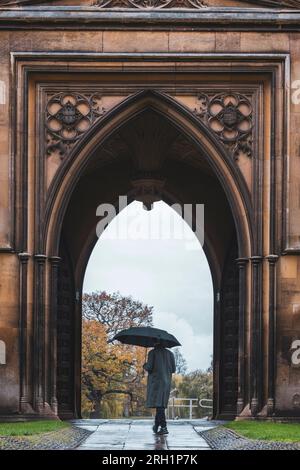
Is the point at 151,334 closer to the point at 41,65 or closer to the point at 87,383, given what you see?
the point at 41,65

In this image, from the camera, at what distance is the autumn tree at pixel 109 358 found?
63.8 metres

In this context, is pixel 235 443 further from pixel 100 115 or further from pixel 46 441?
pixel 100 115

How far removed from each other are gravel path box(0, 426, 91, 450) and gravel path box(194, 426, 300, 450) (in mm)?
2134

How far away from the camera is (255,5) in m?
31.2

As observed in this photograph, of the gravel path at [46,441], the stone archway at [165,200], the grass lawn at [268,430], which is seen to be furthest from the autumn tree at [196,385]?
the gravel path at [46,441]

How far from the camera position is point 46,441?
2408 cm

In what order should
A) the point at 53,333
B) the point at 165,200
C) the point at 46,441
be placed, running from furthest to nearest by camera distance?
the point at 165,200 < the point at 53,333 < the point at 46,441

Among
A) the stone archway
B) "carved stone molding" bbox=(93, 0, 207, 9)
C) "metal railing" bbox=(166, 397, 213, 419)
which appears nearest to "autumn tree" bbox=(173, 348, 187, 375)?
"metal railing" bbox=(166, 397, 213, 419)

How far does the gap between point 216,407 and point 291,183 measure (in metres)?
7.78

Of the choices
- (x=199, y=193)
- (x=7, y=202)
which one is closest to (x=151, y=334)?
(x=7, y=202)

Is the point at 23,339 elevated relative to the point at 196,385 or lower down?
elevated

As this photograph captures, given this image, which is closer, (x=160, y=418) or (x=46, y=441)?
(x=46, y=441)

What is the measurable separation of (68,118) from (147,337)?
509 cm

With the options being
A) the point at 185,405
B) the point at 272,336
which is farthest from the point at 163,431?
the point at 185,405
